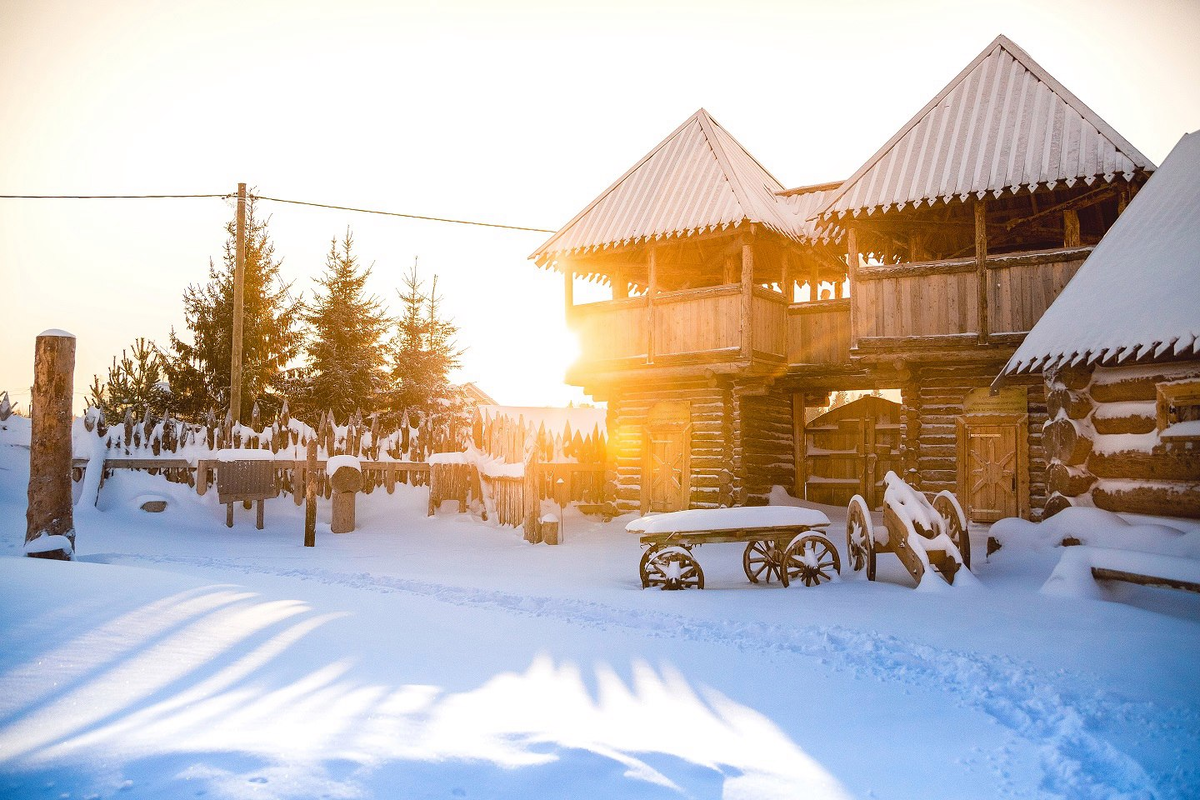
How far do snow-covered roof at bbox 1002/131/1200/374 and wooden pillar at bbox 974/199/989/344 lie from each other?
2487mm

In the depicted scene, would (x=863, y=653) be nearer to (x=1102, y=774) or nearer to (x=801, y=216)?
(x=1102, y=774)

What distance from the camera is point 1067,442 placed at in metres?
9.84

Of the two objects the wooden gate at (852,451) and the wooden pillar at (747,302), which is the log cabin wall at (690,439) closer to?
the wooden pillar at (747,302)

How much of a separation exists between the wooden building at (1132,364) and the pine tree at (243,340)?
22081 millimetres

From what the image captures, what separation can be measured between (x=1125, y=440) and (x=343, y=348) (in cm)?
2151

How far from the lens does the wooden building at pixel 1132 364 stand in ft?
28.0

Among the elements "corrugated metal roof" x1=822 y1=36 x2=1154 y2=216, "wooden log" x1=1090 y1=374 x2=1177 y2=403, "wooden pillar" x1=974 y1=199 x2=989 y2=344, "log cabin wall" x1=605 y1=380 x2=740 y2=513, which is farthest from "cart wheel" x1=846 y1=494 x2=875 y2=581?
"corrugated metal roof" x1=822 y1=36 x2=1154 y2=216

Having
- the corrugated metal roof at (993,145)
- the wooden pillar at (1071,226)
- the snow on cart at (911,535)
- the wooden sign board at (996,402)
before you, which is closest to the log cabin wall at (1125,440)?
the snow on cart at (911,535)

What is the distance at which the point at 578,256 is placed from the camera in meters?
16.8

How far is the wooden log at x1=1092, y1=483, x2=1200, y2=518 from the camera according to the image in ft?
28.1

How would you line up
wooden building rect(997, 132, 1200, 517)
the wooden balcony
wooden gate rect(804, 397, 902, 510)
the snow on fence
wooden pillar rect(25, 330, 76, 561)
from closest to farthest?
wooden building rect(997, 132, 1200, 517)
wooden pillar rect(25, 330, 76, 561)
the wooden balcony
the snow on fence
wooden gate rect(804, 397, 902, 510)

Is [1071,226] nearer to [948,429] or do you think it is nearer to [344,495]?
[948,429]

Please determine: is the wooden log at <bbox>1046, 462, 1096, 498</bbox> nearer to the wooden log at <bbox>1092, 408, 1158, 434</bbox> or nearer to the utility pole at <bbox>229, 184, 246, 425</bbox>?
the wooden log at <bbox>1092, 408, 1158, 434</bbox>


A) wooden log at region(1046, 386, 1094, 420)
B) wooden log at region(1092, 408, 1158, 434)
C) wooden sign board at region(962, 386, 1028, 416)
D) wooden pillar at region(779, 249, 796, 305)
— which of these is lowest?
wooden log at region(1092, 408, 1158, 434)
